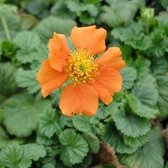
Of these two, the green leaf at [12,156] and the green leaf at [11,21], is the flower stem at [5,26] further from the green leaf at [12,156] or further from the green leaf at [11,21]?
the green leaf at [12,156]

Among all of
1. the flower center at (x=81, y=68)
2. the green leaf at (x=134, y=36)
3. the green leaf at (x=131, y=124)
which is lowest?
the green leaf at (x=131, y=124)

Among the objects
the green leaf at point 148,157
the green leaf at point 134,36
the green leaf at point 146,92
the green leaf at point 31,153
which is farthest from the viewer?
the green leaf at point 134,36

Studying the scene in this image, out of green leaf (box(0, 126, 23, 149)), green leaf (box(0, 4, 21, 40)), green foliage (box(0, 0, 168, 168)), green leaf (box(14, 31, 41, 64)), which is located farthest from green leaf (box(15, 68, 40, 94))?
green leaf (box(0, 4, 21, 40))

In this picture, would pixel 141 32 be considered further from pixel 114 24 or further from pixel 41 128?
pixel 41 128

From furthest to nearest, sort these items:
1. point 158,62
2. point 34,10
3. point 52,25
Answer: point 34,10
point 52,25
point 158,62

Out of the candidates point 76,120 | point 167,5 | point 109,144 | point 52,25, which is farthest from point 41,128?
point 167,5

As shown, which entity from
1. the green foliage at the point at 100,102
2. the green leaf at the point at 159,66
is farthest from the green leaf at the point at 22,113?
the green leaf at the point at 159,66
